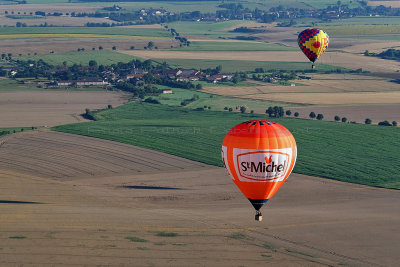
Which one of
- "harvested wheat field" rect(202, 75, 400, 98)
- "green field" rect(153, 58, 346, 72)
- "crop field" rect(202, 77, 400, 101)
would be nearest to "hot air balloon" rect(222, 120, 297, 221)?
"crop field" rect(202, 77, 400, 101)

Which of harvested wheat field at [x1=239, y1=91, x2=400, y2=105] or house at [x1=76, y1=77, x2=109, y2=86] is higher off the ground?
harvested wheat field at [x1=239, y1=91, x2=400, y2=105]

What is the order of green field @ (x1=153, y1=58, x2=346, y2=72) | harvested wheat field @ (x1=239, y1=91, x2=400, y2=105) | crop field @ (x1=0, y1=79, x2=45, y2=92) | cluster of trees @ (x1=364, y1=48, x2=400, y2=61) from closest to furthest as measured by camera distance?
1. harvested wheat field @ (x1=239, y1=91, x2=400, y2=105)
2. crop field @ (x1=0, y1=79, x2=45, y2=92)
3. green field @ (x1=153, y1=58, x2=346, y2=72)
4. cluster of trees @ (x1=364, y1=48, x2=400, y2=61)

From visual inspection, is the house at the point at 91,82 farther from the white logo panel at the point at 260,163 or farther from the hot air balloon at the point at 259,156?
the white logo panel at the point at 260,163

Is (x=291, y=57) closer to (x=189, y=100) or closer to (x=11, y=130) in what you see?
(x=189, y=100)

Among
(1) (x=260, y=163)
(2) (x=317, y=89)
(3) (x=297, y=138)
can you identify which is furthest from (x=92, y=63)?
(1) (x=260, y=163)

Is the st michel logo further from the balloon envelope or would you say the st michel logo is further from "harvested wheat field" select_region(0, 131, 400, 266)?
the balloon envelope

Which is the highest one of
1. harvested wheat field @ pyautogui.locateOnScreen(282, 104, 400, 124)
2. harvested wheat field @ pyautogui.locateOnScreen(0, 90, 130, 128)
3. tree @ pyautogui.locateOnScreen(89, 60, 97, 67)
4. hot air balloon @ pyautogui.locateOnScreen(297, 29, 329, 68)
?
hot air balloon @ pyautogui.locateOnScreen(297, 29, 329, 68)

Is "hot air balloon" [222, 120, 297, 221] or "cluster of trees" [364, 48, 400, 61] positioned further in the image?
"cluster of trees" [364, 48, 400, 61]
